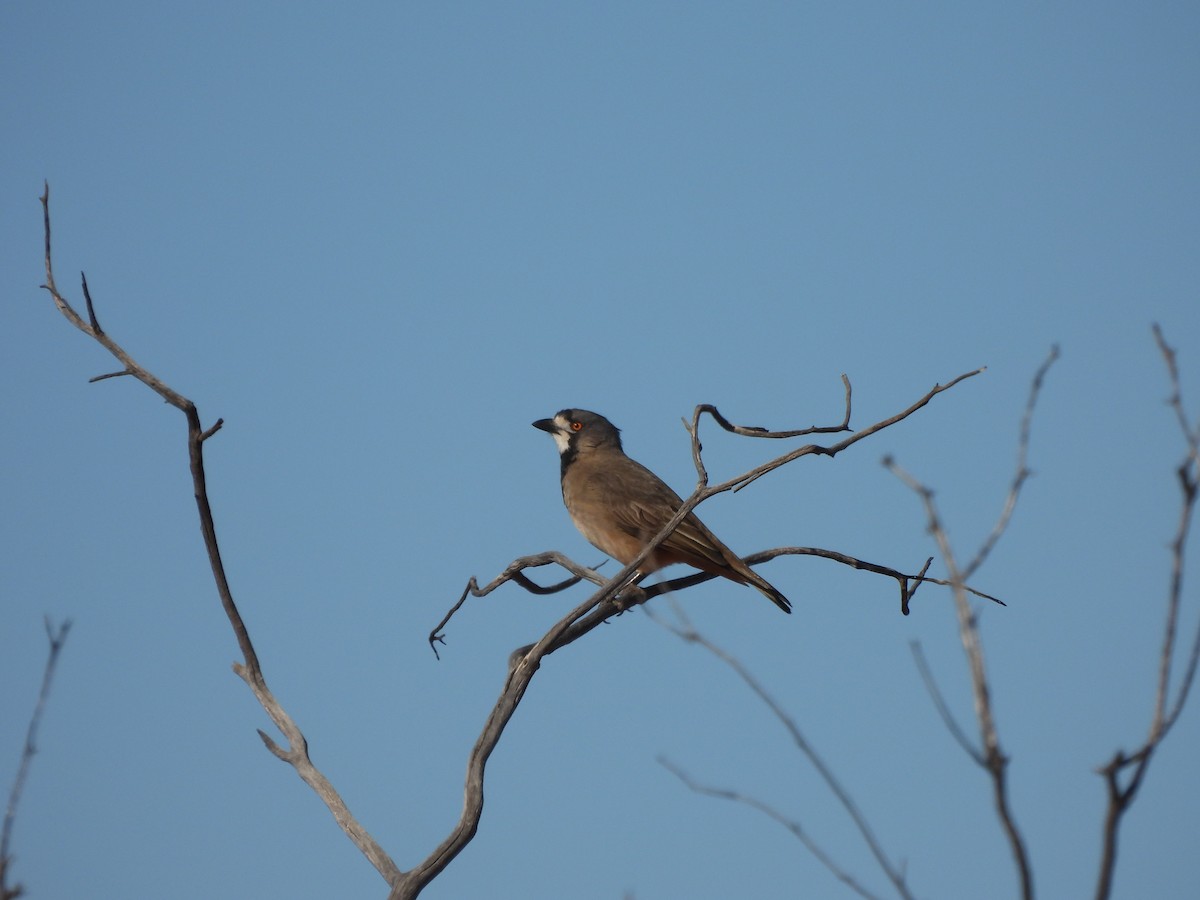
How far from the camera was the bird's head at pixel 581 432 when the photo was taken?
8680 millimetres

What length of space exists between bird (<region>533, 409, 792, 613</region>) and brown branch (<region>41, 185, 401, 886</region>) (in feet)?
8.46

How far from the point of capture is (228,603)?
12.9 ft

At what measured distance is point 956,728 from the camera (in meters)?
1.60

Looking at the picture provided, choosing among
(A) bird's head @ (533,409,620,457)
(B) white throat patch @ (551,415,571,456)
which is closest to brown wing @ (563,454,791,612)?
(A) bird's head @ (533,409,620,457)

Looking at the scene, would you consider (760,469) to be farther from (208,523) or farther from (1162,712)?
(1162,712)

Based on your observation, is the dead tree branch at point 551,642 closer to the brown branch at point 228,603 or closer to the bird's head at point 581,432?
the brown branch at point 228,603

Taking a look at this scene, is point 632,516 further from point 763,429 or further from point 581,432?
point 763,429

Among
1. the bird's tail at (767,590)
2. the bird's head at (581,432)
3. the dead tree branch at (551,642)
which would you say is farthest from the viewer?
the bird's head at (581,432)

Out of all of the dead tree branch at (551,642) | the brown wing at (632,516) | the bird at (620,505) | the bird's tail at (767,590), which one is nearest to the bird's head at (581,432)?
the bird at (620,505)

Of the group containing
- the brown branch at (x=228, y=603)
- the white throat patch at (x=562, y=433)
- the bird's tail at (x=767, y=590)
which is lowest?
the brown branch at (x=228, y=603)

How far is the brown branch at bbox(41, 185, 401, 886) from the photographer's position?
146 inches

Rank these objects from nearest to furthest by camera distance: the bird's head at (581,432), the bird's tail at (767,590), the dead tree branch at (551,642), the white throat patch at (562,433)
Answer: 1. the dead tree branch at (551,642)
2. the bird's tail at (767,590)
3. the bird's head at (581,432)
4. the white throat patch at (562,433)

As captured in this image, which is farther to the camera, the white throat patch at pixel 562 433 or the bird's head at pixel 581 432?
the white throat patch at pixel 562 433

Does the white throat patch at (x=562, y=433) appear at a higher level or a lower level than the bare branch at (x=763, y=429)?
higher
